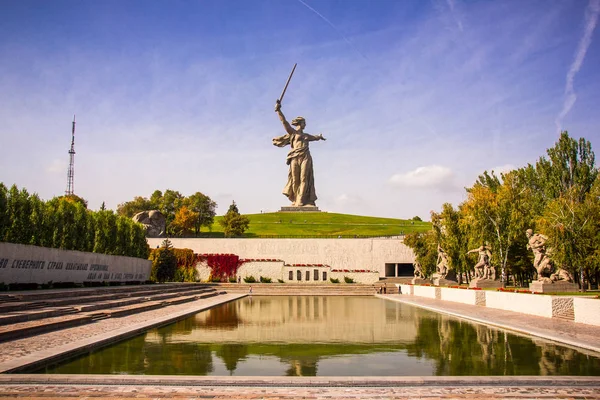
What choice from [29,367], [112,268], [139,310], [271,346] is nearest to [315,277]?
[112,268]

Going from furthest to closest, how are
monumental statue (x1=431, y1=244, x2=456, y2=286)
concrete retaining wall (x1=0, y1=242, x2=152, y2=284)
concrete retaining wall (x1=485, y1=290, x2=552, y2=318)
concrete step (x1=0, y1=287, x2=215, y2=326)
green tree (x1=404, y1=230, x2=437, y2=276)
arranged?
green tree (x1=404, y1=230, x2=437, y2=276) < monumental statue (x1=431, y1=244, x2=456, y2=286) < concrete retaining wall (x1=0, y1=242, x2=152, y2=284) < concrete retaining wall (x1=485, y1=290, x2=552, y2=318) < concrete step (x1=0, y1=287, x2=215, y2=326)

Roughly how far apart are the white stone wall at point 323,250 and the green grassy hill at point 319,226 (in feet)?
56.7

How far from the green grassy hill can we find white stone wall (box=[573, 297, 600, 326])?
58.5m

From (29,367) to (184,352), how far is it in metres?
3.37

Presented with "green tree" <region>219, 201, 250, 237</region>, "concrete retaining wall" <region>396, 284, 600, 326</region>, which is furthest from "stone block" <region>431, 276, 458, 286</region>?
"green tree" <region>219, 201, 250, 237</region>

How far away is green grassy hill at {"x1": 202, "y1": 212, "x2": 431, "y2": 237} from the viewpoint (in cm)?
7962

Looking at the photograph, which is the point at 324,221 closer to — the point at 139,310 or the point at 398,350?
the point at 139,310

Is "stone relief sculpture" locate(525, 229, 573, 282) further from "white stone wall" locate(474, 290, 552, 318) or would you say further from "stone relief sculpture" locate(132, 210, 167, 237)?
"stone relief sculpture" locate(132, 210, 167, 237)

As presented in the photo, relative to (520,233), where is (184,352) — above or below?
below

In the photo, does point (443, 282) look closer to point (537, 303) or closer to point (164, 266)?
point (537, 303)

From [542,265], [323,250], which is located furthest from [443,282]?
[323,250]

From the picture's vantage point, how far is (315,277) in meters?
51.3

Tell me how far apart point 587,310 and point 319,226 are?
6565 cm

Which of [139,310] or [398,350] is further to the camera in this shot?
[139,310]
